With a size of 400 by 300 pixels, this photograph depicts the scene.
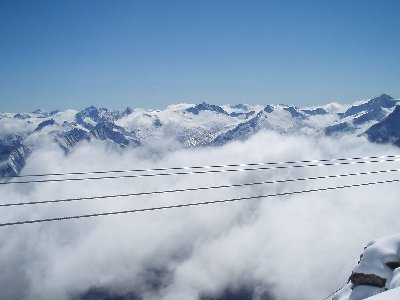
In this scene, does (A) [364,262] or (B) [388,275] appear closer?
(B) [388,275]

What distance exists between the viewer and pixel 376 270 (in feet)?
71.7

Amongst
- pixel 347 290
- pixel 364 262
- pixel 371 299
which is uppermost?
pixel 371 299

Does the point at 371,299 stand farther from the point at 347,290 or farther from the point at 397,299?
the point at 347,290

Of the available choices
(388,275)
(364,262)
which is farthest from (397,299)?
(364,262)

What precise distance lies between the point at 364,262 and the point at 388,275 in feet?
6.27

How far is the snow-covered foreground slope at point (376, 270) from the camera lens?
21.2 m

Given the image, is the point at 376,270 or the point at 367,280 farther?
the point at 367,280

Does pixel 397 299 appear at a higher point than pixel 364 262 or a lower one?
higher

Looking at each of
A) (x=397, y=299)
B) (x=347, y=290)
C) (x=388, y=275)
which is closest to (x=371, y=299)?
(x=397, y=299)

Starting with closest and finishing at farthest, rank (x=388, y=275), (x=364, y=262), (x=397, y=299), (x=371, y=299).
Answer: (x=397, y=299), (x=371, y=299), (x=388, y=275), (x=364, y=262)

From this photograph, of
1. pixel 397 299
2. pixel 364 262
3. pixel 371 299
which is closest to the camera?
pixel 397 299

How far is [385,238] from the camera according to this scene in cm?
2381

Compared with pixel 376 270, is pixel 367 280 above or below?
below

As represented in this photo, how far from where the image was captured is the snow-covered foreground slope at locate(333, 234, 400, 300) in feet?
69.6
